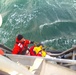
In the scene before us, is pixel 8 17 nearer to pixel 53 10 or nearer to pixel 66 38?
pixel 53 10

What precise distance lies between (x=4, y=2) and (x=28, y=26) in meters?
5.86

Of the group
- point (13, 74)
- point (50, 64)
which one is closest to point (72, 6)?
point (50, 64)

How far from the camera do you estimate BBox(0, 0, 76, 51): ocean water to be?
1778 cm

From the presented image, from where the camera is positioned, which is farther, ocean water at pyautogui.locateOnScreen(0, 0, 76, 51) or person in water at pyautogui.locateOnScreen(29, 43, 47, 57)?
ocean water at pyautogui.locateOnScreen(0, 0, 76, 51)

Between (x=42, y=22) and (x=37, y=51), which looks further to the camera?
(x=42, y=22)

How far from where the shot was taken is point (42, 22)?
20.2m

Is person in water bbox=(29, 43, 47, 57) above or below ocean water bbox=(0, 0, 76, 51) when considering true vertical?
above

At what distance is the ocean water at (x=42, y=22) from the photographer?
58.3 ft

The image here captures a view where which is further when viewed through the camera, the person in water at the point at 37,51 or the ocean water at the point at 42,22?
the ocean water at the point at 42,22

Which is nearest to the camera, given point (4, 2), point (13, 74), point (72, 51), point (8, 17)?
point (13, 74)

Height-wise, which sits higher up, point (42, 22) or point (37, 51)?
point (37, 51)

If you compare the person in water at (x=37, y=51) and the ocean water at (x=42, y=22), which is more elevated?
the person in water at (x=37, y=51)

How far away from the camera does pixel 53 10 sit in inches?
848

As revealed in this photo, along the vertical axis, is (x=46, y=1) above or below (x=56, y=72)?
below
